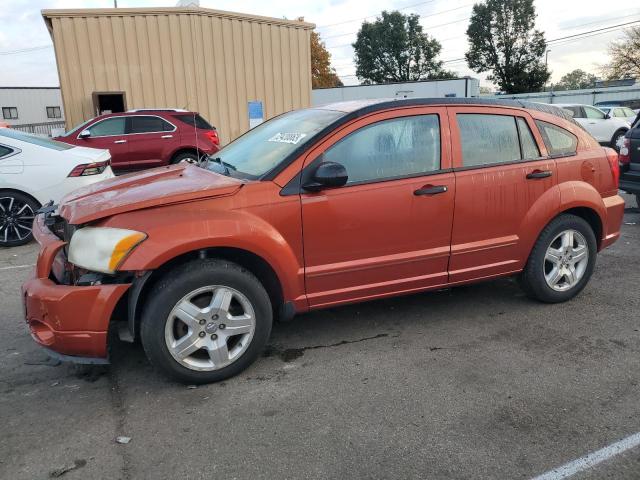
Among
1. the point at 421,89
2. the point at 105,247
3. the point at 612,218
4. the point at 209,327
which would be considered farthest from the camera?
the point at 421,89

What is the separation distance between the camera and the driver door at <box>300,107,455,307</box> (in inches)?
134

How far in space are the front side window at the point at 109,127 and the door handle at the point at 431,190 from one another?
9.15 metres

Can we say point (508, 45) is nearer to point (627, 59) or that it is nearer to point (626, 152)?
point (627, 59)

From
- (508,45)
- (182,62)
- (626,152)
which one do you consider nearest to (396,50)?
(508,45)

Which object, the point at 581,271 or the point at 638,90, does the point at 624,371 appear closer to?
the point at 581,271

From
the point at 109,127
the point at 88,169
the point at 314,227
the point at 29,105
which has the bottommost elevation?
the point at 314,227

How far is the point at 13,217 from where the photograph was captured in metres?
6.62

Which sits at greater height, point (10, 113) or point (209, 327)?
point (10, 113)

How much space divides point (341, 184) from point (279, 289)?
780 mm

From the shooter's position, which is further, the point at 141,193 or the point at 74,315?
the point at 141,193

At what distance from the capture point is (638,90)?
3519 cm

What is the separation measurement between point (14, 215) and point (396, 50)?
6935 centimetres

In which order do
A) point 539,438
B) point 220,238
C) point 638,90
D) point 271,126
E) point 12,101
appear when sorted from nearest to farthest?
point 539,438 → point 220,238 → point 271,126 → point 638,90 → point 12,101

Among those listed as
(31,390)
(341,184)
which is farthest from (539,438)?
(31,390)
